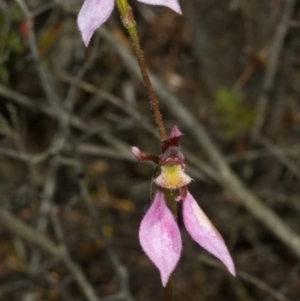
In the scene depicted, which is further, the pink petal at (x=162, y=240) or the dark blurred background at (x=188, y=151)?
the dark blurred background at (x=188, y=151)

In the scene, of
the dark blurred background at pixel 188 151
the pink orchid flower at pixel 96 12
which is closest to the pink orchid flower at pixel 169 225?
the pink orchid flower at pixel 96 12

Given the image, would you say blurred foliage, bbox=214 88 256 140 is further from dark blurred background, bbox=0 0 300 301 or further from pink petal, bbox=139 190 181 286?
pink petal, bbox=139 190 181 286

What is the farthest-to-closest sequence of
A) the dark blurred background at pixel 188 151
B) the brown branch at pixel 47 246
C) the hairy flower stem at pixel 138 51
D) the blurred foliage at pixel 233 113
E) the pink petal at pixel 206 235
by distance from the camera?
the dark blurred background at pixel 188 151 → the blurred foliage at pixel 233 113 → the brown branch at pixel 47 246 → the pink petal at pixel 206 235 → the hairy flower stem at pixel 138 51

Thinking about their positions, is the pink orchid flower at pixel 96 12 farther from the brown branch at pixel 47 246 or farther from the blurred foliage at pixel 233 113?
the blurred foliage at pixel 233 113

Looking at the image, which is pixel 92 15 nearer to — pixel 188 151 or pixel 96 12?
pixel 96 12

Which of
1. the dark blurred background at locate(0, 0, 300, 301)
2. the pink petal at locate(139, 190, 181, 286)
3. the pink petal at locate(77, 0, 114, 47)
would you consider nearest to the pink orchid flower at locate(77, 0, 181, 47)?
the pink petal at locate(77, 0, 114, 47)

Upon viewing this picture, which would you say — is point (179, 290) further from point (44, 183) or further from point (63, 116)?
point (63, 116)

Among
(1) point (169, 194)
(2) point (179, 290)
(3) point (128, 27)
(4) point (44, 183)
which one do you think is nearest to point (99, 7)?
(3) point (128, 27)
